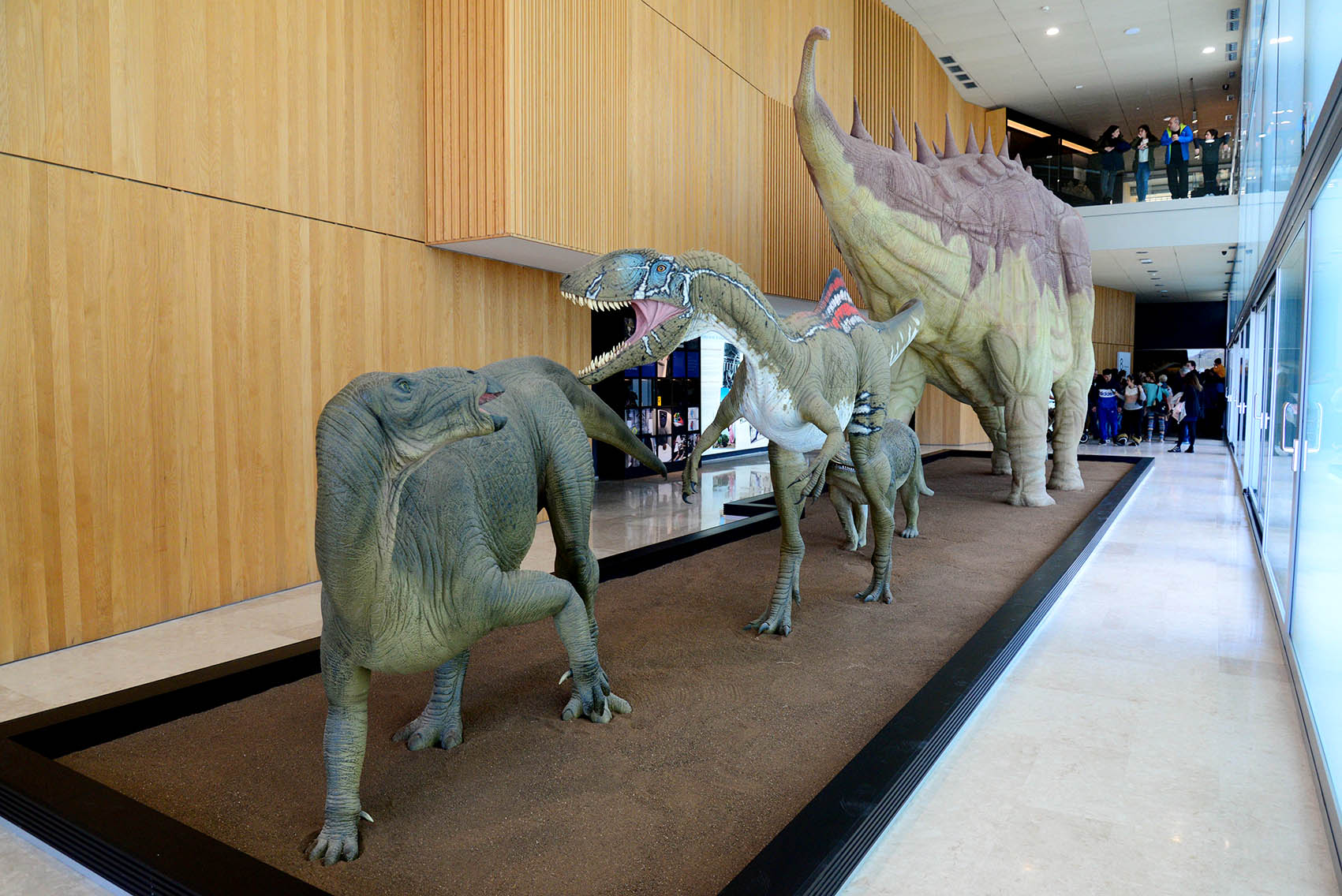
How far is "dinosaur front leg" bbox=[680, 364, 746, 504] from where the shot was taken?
11.3 feet

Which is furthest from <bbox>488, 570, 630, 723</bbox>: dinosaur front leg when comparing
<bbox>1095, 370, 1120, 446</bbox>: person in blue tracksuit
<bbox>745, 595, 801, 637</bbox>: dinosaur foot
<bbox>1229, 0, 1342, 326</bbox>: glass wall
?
<bbox>1095, 370, 1120, 446</bbox>: person in blue tracksuit

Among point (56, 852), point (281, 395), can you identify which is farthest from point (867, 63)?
point (56, 852)

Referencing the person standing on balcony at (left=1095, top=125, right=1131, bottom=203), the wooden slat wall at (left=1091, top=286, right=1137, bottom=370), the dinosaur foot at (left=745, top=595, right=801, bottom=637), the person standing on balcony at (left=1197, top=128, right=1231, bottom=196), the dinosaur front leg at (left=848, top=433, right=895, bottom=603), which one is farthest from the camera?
the wooden slat wall at (left=1091, top=286, right=1137, bottom=370)

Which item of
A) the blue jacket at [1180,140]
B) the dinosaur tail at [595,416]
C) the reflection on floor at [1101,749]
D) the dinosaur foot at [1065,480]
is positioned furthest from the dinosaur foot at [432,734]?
the blue jacket at [1180,140]

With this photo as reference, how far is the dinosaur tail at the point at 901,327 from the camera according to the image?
446cm

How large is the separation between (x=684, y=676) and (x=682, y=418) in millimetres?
8693

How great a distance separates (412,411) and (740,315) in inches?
62.7

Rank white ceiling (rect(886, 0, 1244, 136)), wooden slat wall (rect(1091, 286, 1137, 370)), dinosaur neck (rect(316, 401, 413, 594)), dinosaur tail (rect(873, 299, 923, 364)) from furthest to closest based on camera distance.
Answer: wooden slat wall (rect(1091, 286, 1137, 370)), white ceiling (rect(886, 0, 1244, 136)), dinosaur tail (rect(873, 299, 923, 364)), dinosaur neck (rect(316, 401, 413, 594))

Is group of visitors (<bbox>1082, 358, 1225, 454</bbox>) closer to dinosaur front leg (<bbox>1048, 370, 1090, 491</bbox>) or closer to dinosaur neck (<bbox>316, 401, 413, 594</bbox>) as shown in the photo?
dinosaur front leg (<bbox>1048, 370, 1090, 491</bbox>)

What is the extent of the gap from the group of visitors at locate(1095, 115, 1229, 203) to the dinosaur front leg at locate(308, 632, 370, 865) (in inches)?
557

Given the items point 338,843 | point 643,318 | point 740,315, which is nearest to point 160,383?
point 643,318

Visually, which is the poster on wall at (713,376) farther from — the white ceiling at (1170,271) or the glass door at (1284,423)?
the glass door at (1284,423)

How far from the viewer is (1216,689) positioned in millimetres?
3311

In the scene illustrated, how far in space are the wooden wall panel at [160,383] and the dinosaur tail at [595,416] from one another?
105 inches
